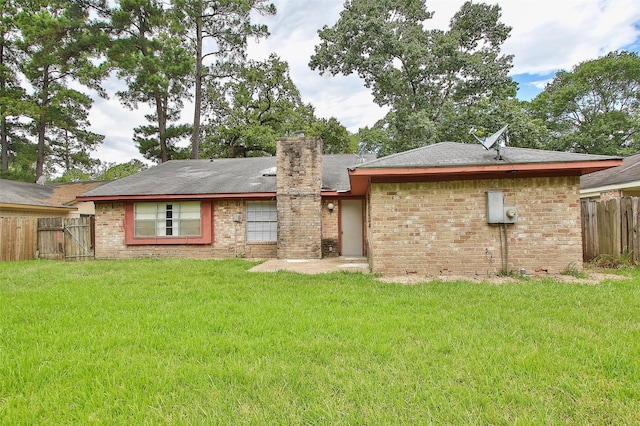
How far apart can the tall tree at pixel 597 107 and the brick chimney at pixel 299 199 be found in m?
20.9

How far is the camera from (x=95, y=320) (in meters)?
4.00

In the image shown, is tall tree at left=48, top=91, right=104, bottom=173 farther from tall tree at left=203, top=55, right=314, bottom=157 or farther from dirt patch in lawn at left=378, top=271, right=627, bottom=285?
dirt patch in lawn at left=378, top=271, right=627, bottom=285

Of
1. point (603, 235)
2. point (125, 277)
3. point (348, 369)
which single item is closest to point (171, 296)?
point (125, 277)

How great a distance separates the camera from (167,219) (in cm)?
1153

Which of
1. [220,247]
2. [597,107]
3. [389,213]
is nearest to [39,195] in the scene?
[220,247]

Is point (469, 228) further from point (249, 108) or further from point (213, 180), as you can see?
point (249, 108)

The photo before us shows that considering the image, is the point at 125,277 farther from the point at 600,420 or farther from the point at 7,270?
the point at 600,420

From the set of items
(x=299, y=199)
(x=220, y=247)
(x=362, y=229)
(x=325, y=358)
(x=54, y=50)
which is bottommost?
(x=325, y=358)

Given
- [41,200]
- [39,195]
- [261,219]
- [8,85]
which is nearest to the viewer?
[261,219]

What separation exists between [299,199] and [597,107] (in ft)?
89.7

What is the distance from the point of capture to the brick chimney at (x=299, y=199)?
1060cm

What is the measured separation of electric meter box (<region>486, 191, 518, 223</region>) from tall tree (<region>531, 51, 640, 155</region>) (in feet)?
69.3

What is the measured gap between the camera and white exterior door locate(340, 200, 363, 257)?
11.5 m

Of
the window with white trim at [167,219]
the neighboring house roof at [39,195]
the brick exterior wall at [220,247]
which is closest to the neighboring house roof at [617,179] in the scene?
the brick exterior wall at [220,247]
